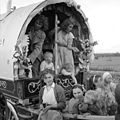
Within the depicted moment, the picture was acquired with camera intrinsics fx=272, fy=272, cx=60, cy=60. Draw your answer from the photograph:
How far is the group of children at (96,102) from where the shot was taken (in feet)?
13.1

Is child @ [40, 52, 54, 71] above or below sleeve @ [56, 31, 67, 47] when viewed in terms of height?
below

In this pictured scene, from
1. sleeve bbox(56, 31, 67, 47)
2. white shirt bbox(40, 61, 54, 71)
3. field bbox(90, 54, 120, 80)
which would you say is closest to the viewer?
white shirt bbox(40, 61, 54, 71)

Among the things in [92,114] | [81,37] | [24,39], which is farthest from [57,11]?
[92,114]

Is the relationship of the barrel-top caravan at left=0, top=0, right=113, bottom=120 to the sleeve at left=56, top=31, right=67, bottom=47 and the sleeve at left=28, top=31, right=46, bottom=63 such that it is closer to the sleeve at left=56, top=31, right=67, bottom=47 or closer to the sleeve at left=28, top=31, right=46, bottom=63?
the sleeve at left=56, top=31, right=67, bottom=47

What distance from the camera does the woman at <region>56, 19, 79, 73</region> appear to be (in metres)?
6.51

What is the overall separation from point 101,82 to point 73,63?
2.40 meters

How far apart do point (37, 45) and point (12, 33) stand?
3.05ft

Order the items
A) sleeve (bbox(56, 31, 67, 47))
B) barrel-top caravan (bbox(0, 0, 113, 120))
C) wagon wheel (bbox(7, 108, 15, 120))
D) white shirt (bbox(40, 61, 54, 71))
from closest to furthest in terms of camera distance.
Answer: barrel-top caravan (bbox(0, 0, 113, 120)) < wagon wheel (bbox(7, 108, 15, 120)) < white shirt (bbox(40, 61, 54, 71)) < sleeve (bbox(56, 31, 67, 47))

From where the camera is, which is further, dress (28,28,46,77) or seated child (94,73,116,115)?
dress (28,28,46,77)

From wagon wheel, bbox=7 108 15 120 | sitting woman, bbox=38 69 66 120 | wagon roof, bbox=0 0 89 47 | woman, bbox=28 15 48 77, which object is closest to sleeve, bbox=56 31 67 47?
woman, bbox=28 15 48 77

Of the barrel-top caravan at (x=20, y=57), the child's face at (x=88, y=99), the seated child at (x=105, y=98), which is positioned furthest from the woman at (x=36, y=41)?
the child's face at (x=88, y=99)

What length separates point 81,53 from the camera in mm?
6711

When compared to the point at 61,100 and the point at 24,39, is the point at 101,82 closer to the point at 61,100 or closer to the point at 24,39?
the point at 61,100

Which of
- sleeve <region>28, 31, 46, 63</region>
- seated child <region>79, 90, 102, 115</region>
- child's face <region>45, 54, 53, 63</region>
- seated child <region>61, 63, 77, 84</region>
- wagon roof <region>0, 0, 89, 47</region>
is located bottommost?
seated child <region>79, 90, 102, 115</region>
